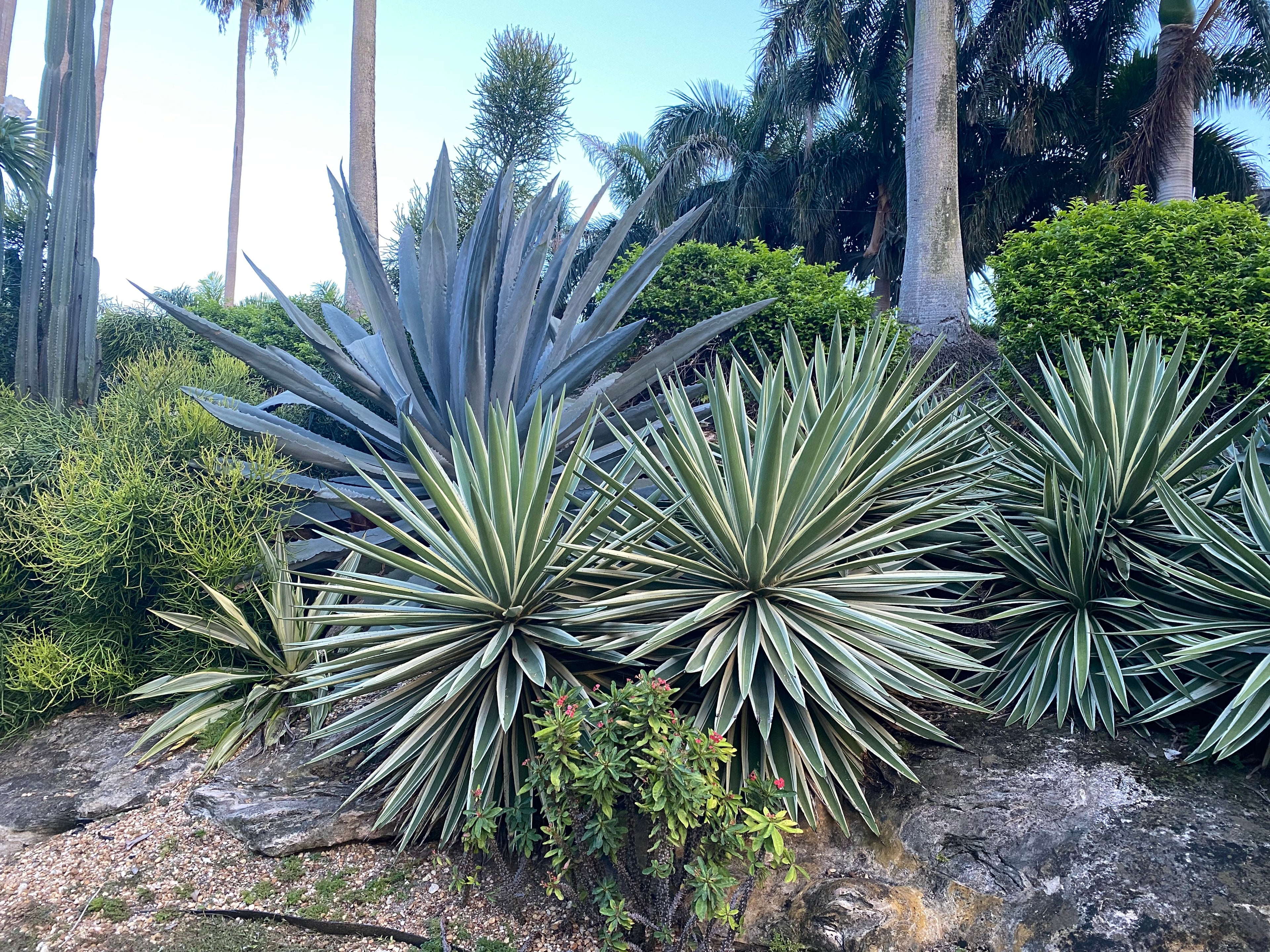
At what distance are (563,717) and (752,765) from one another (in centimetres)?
79

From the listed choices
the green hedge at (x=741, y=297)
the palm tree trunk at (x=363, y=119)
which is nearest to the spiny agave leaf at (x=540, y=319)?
the green hedge at (x=741, y=297)

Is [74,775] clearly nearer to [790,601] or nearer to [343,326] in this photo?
[343,326]

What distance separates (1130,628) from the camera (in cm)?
334

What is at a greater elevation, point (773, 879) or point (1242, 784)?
point (1242, 784)

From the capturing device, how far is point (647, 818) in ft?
9.69

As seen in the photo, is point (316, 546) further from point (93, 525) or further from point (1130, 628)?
point (1130, 628)

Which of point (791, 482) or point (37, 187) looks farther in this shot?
point (37, 187)

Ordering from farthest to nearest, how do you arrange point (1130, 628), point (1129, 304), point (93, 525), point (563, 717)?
point (1129, 304), point (93, 525), point (1130, 628), point (563, 717)

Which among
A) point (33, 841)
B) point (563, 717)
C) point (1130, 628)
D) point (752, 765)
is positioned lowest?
point (33, 841)

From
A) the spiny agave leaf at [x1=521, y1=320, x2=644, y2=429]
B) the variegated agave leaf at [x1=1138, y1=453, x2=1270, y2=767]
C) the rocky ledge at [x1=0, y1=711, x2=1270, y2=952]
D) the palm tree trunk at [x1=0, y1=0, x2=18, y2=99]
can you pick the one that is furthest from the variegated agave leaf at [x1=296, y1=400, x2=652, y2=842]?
the palm tree trunk at [x1=0, y1=0, x2=18, y2=99]

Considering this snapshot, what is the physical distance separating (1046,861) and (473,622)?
2075mm

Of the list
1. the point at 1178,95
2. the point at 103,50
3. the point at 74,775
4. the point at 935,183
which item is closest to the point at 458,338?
the point at 74,775

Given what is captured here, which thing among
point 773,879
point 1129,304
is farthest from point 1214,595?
point 1129,304

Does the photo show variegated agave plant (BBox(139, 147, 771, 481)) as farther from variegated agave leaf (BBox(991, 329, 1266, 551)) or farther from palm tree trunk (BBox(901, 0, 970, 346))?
palm tree trunk (BBox(901, 0, 970, 346))
